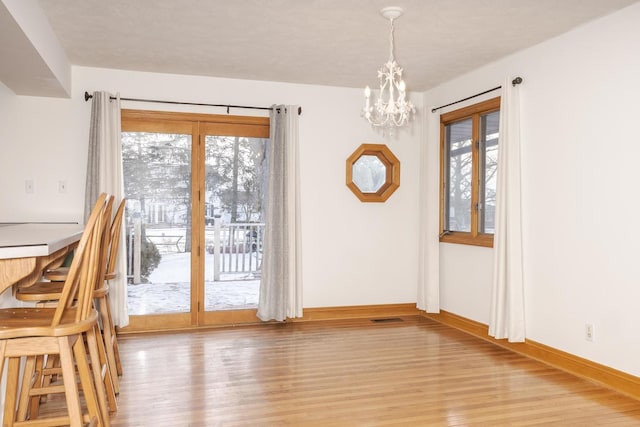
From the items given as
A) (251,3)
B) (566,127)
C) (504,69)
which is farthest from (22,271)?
(504,69)

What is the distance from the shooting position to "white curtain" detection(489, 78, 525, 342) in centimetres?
409

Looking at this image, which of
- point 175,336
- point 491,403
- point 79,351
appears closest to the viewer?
point 79,351

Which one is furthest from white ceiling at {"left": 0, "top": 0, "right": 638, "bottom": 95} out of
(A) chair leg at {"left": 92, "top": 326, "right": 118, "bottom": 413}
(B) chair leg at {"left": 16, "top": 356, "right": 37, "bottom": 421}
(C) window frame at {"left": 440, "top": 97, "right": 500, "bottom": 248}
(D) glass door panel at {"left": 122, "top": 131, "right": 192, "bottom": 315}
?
(B) chair leg at {"left": 16, "top": 356, "right": 37, "bottom": 421}

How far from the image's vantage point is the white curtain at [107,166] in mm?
4523

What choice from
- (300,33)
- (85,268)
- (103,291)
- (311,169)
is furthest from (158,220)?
(85,268)

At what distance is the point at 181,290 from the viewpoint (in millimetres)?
5008

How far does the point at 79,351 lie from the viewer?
209 centimetres

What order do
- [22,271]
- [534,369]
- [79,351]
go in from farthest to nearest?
1. [534,369]
2. [79,351]
3. [22,271]

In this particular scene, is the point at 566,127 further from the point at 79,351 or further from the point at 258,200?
the point at 79,351

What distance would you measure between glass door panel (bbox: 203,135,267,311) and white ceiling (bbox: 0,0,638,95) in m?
0.80

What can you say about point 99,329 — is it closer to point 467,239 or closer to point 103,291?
Result: point 103,291

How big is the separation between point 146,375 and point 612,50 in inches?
153

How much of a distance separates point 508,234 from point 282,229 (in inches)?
83.6

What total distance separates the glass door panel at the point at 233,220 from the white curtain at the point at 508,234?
7.65ft
